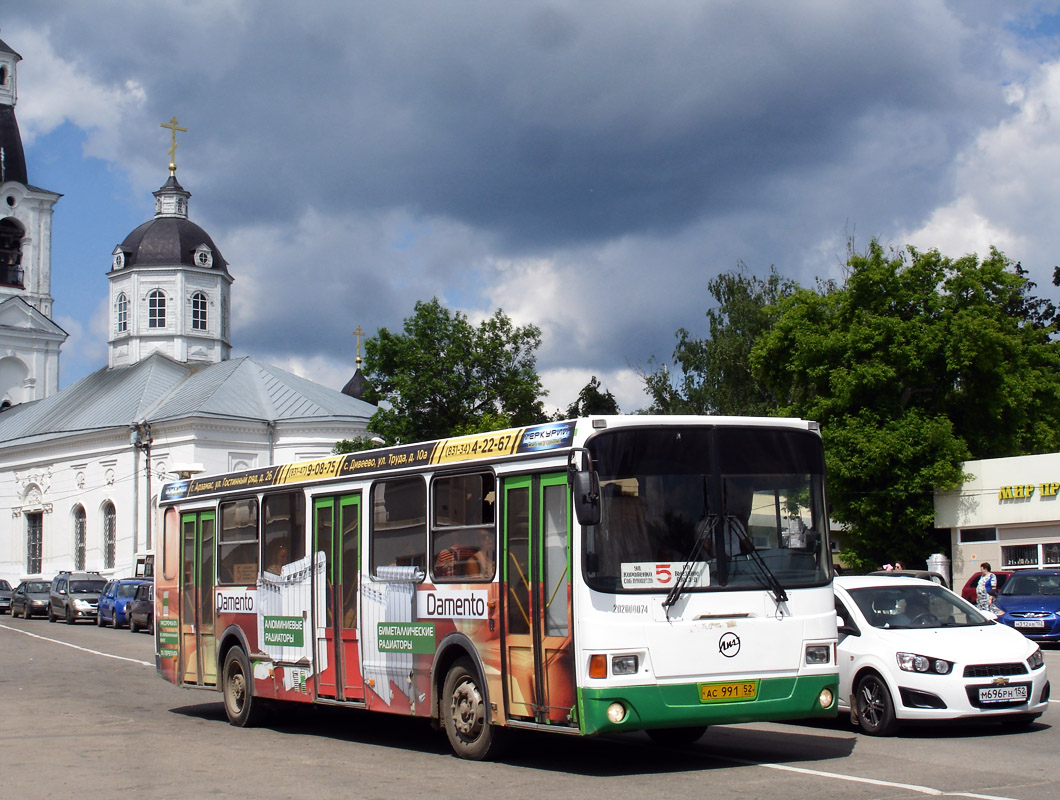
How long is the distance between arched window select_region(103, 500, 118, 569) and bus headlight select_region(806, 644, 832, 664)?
6421 centimetres

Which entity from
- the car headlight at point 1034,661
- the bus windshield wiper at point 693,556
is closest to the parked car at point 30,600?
the car headlight at point 1034,661

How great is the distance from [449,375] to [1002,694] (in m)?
41.1

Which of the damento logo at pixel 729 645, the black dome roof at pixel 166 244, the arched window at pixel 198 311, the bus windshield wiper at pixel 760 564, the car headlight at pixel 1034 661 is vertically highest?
the black dome roof at pixel 166 244

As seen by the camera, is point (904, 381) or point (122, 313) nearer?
point (904, 381)

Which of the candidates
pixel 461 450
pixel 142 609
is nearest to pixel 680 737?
pixel 461 450

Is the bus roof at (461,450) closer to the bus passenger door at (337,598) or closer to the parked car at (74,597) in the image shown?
the bus passenger door at (337,598)

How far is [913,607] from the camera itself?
13781mm

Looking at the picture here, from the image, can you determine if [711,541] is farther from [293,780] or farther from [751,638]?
[293,780]

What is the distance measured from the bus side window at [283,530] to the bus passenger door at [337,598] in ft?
1.20

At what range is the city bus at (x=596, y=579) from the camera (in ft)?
33.6

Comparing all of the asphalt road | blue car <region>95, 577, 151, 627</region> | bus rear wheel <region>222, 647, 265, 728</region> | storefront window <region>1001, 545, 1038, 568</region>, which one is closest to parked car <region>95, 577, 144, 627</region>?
blue car <region>95, 577, 151, 627</region>

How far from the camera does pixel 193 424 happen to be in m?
65.5

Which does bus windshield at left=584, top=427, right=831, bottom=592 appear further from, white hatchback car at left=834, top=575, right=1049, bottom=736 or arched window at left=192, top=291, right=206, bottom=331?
arched window at left=192, top=291, right=206, bottom=331

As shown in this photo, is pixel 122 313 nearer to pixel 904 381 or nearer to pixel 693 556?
pixel 904 381
